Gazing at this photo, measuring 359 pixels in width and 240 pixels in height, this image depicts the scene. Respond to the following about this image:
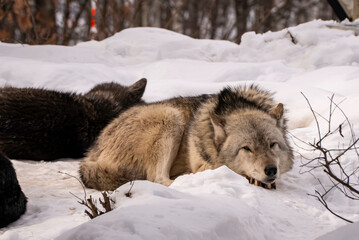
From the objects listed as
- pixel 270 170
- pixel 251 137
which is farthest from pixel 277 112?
pixel 270 170

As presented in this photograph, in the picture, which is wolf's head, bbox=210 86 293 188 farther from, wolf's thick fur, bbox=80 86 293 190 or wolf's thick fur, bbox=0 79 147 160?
wolf's thick fur, bbox=0 79 147 160

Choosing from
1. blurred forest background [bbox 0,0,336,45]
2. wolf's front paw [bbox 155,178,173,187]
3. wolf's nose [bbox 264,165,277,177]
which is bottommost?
wolf's front paw [bbox 155,178,173,187]

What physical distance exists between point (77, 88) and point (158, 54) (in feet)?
10.3

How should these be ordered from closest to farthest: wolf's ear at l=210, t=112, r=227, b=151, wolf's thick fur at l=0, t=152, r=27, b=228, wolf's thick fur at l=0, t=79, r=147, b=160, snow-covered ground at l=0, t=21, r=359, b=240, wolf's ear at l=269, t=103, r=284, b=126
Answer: snow-covered ground at l=0, t=21, r=359, b=240 → wolf's thick fur at l=0, t=152, r=27, b=228 → wolf's ear at l=210, t=112, r=227, b=151 → wolf's ear at l=269, t=103, r=284, b=126 → wolf's thick fur at l=0, t=79, r=147, b=160

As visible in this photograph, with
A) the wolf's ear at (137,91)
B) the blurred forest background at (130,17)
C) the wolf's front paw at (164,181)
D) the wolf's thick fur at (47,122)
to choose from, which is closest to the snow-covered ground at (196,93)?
the wolf's thick fur at (47,122)

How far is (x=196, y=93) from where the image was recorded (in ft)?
24.8

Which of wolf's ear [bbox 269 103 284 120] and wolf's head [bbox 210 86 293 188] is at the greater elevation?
wolf's ear [bbox 269 103 284 120]

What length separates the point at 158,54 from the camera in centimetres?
1055

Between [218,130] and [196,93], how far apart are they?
11.6 ft

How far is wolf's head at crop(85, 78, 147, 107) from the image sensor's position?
21.2ft

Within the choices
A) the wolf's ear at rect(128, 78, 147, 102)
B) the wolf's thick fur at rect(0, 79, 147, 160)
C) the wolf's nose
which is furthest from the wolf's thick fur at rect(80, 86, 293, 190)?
the wolf's ear at rect(128, 78, 147, 102)

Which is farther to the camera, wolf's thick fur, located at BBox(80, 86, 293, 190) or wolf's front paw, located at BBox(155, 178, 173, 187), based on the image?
wolf's front paw, located at BBox(155, 178, 173, 187)

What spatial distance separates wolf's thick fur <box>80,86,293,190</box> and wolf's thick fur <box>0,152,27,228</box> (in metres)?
0.88

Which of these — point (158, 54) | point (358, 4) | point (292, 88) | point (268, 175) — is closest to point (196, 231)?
point (268, 175)
